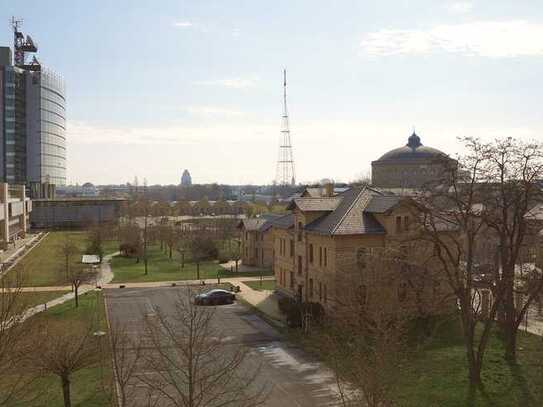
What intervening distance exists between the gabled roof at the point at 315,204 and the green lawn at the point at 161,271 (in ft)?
64.1

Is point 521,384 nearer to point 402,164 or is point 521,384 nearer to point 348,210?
point 348,210

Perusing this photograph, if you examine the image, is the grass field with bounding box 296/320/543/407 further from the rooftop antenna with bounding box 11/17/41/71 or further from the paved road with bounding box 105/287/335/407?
the rooftop antenna with bounding box 11/17/41/71

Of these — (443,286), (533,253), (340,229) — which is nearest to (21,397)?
Result: (340,229)

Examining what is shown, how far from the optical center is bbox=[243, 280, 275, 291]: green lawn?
163 feet

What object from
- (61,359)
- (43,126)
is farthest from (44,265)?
(43,126)

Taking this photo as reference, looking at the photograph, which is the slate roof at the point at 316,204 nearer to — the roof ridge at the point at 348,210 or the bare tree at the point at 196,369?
the roof ridge at the point at 348,210

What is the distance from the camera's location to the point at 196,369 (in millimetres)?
15414

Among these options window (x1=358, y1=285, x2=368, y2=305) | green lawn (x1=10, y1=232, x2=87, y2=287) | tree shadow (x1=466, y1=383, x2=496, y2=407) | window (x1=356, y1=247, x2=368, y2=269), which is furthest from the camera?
green lawn (x1=10, y1=232, x2=87, y2=287)

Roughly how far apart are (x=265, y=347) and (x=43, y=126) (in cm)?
10873

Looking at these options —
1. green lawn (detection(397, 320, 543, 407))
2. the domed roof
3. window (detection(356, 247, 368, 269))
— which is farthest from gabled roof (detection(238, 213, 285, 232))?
the domed roof

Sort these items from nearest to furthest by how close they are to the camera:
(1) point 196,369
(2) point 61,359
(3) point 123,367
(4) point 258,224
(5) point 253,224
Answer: (1) point 196,369
(3) point 123,367
(2) point 61,359
(4) point 258,224
(5) point 253,224

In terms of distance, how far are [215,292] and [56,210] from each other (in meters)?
77.4

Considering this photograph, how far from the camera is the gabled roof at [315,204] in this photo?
39.8 m

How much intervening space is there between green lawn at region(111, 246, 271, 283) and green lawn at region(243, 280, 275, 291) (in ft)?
15.1
